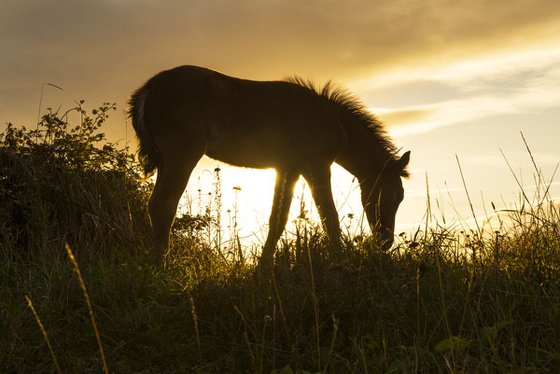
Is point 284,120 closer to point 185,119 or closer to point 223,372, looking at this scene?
point 185,119

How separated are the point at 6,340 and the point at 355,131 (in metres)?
5.62

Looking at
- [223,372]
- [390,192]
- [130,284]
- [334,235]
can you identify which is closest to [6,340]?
[130,284]

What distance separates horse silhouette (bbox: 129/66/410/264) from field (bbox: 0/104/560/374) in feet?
3.59

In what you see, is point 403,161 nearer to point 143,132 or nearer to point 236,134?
point 236,134

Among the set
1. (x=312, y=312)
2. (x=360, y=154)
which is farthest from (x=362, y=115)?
(x=312, y=312)

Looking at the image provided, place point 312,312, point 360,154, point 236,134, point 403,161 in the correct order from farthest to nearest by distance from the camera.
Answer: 1. point 360,154
2. point 403,161
3. point 236,134
4. point 312,312

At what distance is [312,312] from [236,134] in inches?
141

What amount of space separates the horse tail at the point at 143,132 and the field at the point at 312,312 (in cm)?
147

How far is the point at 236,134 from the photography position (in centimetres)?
752

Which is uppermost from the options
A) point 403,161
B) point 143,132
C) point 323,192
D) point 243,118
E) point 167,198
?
point 243,118

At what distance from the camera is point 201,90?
24.5 feet

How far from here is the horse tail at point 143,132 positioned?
7579mm

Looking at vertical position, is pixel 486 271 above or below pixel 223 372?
above

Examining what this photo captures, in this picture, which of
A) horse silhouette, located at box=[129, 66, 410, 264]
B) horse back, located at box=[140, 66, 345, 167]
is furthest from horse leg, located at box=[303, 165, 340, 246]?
horse back, located at box=[140, 66, 345, 167]
